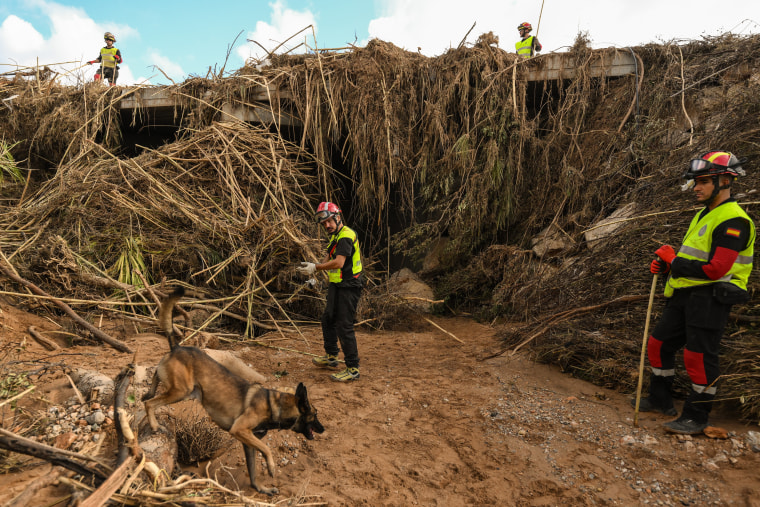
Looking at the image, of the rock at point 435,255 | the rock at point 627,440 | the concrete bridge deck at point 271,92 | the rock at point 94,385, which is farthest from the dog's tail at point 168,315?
the rock at point 435,255

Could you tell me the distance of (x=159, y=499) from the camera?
7.77ft

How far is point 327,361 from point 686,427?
3.52 metres

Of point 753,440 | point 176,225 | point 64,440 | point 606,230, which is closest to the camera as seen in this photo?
point 64,440

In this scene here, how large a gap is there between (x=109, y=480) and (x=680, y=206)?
Answer: 18.8 ft

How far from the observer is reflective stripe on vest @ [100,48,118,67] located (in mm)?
11414

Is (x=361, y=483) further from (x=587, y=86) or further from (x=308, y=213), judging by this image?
(x=587, y=86)

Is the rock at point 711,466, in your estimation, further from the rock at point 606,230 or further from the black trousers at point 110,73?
the black trousers at point 110,73

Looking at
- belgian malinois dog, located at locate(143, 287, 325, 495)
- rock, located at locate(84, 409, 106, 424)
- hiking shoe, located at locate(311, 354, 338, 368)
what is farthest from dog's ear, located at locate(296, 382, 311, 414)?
hiking shoe, located at locate(311, 354, 338, 368)

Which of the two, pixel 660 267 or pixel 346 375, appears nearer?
pixel 660 267

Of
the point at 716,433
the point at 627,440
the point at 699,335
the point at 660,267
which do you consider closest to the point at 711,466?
the point at 716,433

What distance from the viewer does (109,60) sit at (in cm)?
1145

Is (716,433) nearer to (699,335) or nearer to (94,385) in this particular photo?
(699,335)

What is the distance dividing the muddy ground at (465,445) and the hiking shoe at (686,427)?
65 mm

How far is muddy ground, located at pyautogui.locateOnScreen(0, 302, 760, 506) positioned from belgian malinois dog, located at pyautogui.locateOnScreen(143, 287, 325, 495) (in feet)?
1.10
